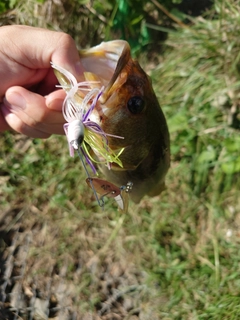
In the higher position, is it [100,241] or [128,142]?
[128,142]

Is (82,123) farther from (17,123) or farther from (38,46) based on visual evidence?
(17,123)

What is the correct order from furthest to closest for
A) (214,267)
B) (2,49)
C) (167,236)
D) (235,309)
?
1. (167,236)
2. (214,267)
3. (235,309)
4. (2,49)

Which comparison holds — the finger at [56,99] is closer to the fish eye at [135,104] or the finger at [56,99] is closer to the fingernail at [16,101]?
the fingernail at [16,101]

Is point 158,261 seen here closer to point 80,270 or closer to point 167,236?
point 167,236

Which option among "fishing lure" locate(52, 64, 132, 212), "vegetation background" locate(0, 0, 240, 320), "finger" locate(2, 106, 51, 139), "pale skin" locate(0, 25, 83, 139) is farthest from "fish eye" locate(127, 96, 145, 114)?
"vegetation background" locate(0, 0, 240, 320)

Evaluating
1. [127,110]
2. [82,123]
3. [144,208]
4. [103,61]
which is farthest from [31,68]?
[144,208]

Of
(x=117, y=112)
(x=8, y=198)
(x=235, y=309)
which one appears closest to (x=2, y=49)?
(x=117, y=112)

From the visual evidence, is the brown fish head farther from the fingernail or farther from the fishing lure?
the fingernail
